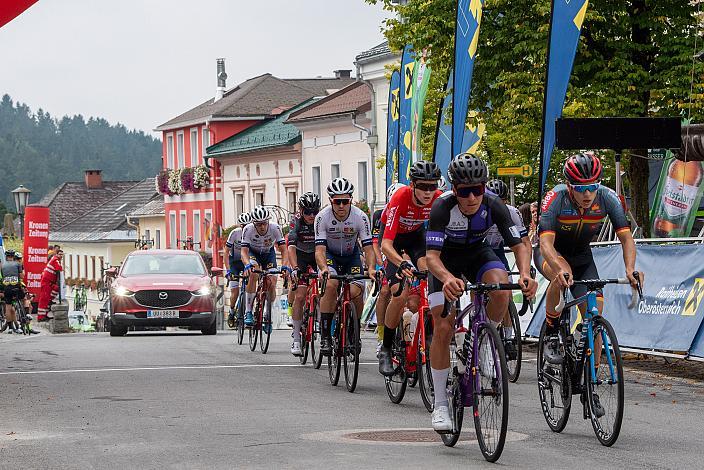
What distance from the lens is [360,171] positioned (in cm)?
Result: 5778

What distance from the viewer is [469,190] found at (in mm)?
9508

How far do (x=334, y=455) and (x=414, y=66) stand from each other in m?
19.1

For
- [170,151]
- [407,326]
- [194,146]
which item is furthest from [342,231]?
[170,151]

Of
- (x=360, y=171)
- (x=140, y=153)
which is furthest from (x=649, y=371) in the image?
(x=140, y=153)

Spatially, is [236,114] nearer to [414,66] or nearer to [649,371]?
[414,66]

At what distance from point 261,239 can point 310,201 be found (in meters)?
3.86

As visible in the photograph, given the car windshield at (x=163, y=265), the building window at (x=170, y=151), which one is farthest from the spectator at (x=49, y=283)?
the building window at (x=170, y=151)

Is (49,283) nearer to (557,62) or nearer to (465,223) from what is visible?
(557,62)

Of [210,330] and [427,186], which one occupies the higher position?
[427,186]

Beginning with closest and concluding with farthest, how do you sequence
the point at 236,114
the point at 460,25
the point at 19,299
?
1. the point at 460,25
2. the point at 19,299
3. the point at 236,114

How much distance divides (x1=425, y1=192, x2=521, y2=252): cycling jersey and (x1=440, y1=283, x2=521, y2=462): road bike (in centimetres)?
42

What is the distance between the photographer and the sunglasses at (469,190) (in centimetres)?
949

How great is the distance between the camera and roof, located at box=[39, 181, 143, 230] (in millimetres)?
121875

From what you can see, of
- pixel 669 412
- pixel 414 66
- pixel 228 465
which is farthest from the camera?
pixel 414 66
